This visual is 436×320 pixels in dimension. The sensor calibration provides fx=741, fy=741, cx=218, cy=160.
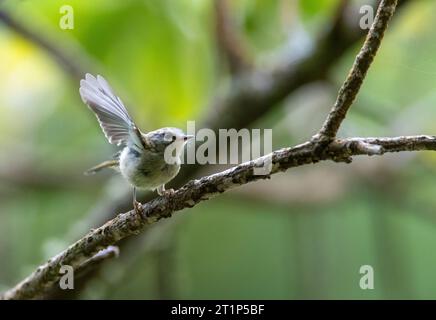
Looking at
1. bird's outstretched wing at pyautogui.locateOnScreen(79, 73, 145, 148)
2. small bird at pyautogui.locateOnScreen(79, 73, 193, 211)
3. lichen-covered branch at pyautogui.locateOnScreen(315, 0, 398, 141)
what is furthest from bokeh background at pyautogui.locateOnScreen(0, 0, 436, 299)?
lichen-covered branch at pyautogui.locateOnScreen(315, 0, 398, 141)

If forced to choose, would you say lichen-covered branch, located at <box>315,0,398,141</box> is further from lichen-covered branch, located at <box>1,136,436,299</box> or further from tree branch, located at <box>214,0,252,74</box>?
tree branch, located at <box>214,0,252,74</box>

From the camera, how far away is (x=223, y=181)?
979mm

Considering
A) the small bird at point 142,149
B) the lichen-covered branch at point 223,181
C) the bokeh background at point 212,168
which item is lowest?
the lichen-covered branch at point 223,181

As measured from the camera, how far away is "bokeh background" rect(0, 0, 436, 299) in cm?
228

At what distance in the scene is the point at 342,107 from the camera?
3.09 ft

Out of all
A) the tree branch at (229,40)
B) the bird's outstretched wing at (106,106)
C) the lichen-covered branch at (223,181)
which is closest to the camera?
the lichen-covered branch at (223,181)

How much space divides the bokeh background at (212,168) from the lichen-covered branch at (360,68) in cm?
114

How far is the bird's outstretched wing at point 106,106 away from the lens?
1025 millimetres

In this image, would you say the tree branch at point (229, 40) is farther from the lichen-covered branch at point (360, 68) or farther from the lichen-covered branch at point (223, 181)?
the lichen-covered branch at point (360, 68)

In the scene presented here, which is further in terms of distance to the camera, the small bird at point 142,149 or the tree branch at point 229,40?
the tree branch at point 229,40

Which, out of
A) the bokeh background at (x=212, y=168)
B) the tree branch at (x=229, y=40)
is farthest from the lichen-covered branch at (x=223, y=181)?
the tree branch at (x=229, y=40)

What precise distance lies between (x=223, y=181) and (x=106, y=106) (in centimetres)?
21

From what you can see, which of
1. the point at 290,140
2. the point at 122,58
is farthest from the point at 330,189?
the point at 122,58
